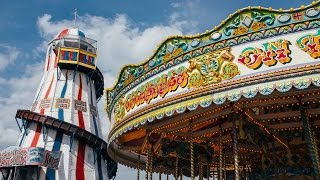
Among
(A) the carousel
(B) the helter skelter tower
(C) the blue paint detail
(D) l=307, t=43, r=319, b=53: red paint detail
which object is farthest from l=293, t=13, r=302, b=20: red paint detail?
(C) the blue paint detail

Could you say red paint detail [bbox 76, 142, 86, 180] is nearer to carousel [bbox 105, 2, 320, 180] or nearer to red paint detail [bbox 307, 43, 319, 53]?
carousel [bbox 105, 2, 320, 180]

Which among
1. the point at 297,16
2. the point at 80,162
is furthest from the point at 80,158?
the point at 297,16

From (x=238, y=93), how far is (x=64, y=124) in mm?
23792

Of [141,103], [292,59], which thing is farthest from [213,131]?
[292,59]

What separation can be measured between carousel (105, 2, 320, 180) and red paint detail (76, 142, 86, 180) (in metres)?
17.8

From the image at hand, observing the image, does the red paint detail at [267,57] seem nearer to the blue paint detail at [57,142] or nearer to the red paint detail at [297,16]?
the red paint detail at [297,16]

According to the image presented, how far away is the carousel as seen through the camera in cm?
646

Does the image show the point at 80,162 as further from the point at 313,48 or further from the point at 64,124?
the point at 313,48

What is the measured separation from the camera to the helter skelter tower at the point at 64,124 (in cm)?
2753

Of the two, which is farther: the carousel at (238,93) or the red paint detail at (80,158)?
the red paint detail at (80,158)

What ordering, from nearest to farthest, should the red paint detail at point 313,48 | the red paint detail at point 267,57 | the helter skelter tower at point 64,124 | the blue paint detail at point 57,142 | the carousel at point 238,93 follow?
1. the red paint detail at point 313,48
2. the carousel at point 238,93
3. the red paint detail at point 267,57
4. the helter skelter tower at point 64,124
5. the blue paint detail at point 57,142

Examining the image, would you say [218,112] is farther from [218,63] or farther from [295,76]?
[295,76]

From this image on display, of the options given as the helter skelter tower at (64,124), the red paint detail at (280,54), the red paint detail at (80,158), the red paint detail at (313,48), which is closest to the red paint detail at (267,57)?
the red paint detail at (280,54)

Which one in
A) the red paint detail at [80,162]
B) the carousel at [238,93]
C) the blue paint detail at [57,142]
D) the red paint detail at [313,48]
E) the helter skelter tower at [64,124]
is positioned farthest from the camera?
the red paint detail at [80,162]
